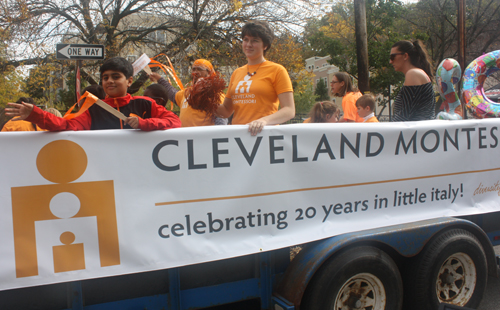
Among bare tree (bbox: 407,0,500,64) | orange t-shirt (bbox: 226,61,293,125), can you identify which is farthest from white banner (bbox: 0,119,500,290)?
bare tree (bbox: 407,0,500,64)

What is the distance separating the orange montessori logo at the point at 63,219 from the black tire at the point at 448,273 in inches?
85.8

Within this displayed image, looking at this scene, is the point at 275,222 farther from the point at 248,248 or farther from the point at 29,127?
the point at 29,127

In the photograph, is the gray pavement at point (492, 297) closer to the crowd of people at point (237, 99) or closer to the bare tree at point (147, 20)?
the crowd of people at point (237, 99)

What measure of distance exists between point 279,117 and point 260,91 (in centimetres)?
42

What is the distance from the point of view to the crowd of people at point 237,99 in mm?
2383

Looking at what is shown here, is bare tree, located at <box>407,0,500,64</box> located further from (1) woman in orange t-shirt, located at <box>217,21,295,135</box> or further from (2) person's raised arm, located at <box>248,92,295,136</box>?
(2) person's raised arm, located at <box>248,92,295,136</box>

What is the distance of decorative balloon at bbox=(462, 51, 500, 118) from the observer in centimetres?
427

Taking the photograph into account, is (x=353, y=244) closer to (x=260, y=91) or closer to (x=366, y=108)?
(x=260, y=91)

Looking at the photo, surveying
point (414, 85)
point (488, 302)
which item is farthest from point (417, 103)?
point (488, 302)

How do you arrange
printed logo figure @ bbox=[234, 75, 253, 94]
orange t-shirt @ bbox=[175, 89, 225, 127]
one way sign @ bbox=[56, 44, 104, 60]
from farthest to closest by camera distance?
orange t-shirt @ bbox=[175, 89, 225, 127] → printed logo figure @ bbox=[234, 75, 253, 94] → one way sign @ bbox=[56, 44, 104, 60]

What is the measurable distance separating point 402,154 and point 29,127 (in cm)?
423

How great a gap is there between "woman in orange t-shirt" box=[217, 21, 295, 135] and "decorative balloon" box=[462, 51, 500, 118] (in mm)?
2544

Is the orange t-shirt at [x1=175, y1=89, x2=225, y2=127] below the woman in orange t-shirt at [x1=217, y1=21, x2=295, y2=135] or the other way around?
below

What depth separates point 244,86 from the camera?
3176 millimetres
